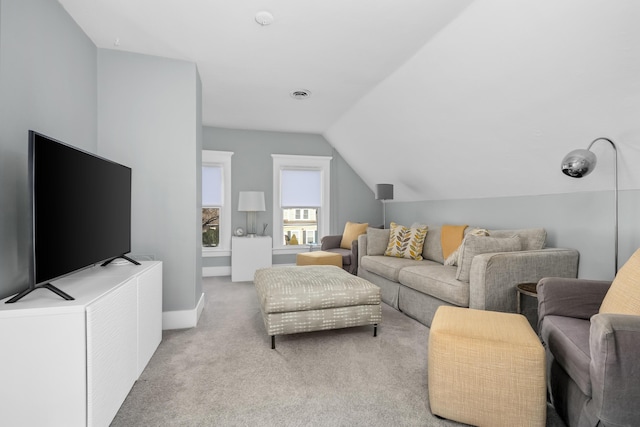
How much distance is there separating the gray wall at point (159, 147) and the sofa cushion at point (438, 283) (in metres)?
2.13

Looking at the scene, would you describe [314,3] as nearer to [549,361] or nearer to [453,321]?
[453,321]

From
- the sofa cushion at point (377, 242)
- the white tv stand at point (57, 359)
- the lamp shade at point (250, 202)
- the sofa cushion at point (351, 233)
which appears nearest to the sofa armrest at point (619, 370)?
the white tv stand at point (57, 359)

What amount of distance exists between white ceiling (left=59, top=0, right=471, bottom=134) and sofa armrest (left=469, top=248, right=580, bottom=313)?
186 cm

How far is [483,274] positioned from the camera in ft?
8.21

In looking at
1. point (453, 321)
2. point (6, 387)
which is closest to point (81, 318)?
point (6, 387)

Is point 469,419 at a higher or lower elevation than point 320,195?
lower

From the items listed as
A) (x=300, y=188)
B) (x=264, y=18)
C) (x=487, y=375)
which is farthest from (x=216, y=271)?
(x=487, y=375)

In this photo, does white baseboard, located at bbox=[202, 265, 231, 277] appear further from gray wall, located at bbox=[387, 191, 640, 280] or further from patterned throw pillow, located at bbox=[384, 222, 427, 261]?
gray wall, located at bbox=[387, 191, 640, 280]

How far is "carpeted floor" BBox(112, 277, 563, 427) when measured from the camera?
1.73 m

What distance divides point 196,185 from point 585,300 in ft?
10.2

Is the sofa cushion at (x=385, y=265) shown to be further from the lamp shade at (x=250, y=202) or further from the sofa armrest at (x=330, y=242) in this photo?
the lamp shade at (x=250, y=202)

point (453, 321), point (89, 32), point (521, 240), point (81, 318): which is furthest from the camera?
point (521, 240)

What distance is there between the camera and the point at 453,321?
1838 millimetres

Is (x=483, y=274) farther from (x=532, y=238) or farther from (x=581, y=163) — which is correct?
(x=581, y=163)
